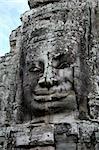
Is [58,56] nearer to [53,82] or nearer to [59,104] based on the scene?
[53,82]

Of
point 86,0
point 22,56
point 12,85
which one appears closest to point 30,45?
point 22,56

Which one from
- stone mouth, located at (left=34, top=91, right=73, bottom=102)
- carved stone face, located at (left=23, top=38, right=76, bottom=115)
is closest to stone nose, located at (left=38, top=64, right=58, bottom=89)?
carved stone face, located at (left=23, top=38, right=76, bottom=115)

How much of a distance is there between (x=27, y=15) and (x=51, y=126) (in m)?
2.04

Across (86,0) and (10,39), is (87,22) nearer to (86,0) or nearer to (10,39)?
(86,0)

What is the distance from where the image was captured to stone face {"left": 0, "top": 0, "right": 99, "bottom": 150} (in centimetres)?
520

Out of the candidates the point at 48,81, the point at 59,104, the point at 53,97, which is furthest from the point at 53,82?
the point at 59,104

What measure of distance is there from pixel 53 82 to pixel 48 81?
7cm

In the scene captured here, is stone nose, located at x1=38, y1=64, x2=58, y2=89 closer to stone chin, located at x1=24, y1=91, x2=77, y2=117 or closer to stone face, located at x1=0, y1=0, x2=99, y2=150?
stone face, located at x1=0, y1=0, x2=99, y2=150

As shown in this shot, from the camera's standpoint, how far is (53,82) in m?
5.40

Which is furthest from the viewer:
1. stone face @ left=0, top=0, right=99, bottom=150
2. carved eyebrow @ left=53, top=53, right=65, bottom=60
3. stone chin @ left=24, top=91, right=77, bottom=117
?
carved eyebrow @ left=53, top=53, right=65, bottom=60

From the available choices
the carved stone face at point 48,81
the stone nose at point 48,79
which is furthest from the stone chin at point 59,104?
the stone nose at point 48,79

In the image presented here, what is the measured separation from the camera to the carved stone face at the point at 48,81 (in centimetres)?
535

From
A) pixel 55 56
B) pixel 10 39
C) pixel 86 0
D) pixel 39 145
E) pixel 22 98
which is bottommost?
pixel 39 145

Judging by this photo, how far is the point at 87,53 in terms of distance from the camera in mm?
5793
